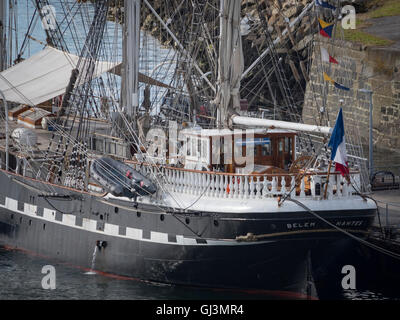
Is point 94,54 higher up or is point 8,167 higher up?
point 94,54

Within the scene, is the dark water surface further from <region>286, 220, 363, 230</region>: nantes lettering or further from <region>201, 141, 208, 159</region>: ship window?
<region>201, 141, 208, 159</region>: ship window

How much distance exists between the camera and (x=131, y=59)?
34375mm

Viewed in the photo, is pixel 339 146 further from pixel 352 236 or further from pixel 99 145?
pixel 99 145

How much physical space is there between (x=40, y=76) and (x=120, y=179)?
10.2 m

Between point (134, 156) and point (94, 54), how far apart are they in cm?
480

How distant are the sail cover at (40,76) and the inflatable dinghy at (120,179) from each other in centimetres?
554

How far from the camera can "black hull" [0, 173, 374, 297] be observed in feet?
93.5

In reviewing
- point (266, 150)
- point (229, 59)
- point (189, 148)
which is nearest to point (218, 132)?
point (189, 148)

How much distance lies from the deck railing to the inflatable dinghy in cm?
144

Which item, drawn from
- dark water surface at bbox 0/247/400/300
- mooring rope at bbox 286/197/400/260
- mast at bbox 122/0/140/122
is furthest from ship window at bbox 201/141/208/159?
mast at bbox 122/0/140/122

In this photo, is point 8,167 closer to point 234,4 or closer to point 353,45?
point 234,4

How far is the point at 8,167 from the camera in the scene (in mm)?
35625

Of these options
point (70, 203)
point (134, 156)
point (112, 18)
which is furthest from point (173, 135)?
point (112, 18)

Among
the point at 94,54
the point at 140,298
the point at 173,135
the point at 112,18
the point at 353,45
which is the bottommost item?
the point at 140,298
